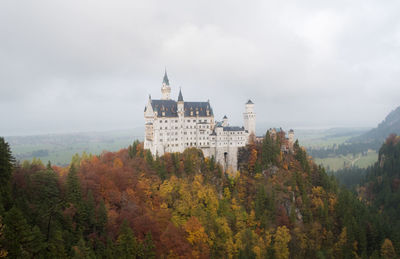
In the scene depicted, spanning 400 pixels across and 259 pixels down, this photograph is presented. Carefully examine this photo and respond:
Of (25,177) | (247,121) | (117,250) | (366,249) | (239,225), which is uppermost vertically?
(247,121)

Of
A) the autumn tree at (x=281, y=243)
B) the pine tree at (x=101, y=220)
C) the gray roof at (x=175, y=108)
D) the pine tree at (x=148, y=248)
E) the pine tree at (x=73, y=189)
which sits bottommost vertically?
the autumn tree at (x=281, y=243)

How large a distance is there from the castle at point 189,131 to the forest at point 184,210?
339cm

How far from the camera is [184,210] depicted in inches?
2376

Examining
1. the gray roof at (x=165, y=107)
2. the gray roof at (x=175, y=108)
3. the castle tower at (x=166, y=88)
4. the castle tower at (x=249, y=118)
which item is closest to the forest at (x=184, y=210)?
the castle tower at (x=249, y=118)

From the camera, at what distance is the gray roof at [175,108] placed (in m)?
78.2

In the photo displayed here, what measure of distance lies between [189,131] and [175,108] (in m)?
7.53

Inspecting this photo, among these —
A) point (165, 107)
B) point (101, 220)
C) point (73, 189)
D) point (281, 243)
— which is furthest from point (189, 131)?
point (101, 220)

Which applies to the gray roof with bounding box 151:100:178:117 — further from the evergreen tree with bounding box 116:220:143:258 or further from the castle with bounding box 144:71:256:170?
the evergreen tree with bounding box 116:220:143:258

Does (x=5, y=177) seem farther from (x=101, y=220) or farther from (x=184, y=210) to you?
(x=184, y=210)

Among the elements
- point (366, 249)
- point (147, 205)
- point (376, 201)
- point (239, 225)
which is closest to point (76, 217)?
point (147, 205)

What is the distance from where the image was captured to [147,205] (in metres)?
57.3

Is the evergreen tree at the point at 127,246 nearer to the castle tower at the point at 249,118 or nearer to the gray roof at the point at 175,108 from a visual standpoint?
the gray roof at the point at 175,108

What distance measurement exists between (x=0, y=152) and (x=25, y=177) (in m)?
6.83

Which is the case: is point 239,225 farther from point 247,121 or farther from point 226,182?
point 247,121
